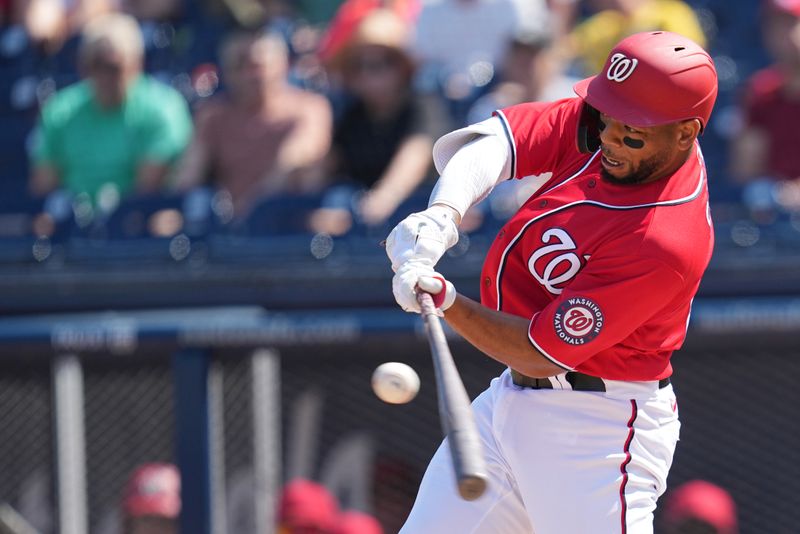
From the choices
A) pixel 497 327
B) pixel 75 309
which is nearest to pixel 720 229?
pixel 497 327

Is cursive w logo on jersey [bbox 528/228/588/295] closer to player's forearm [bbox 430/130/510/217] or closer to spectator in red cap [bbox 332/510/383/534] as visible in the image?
player's forearm [bbox 430/130/510/217]

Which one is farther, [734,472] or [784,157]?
[784,157]

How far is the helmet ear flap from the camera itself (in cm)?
A: 262

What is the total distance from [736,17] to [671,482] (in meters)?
2.43

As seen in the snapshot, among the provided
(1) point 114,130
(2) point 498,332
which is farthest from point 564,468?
(1) point 114,130

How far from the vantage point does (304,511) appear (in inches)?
154

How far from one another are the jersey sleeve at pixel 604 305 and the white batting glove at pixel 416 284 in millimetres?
212

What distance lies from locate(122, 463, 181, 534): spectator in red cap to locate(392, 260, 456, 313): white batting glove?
193 cm

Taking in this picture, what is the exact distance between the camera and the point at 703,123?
2.49m

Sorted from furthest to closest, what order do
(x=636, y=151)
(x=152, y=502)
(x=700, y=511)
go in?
(x=152, y=502), (x=700, y=511), (x=636, y=151)

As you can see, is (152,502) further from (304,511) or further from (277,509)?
(304,511)

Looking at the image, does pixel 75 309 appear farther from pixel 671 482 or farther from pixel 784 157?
pixel 784 157

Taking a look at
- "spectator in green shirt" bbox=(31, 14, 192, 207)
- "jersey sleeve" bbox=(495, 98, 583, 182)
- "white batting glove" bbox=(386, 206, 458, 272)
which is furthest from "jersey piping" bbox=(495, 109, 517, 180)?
"spectator in green shirt" bbox=(31, 14, 192, 207)

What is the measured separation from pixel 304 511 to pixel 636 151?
189cm
